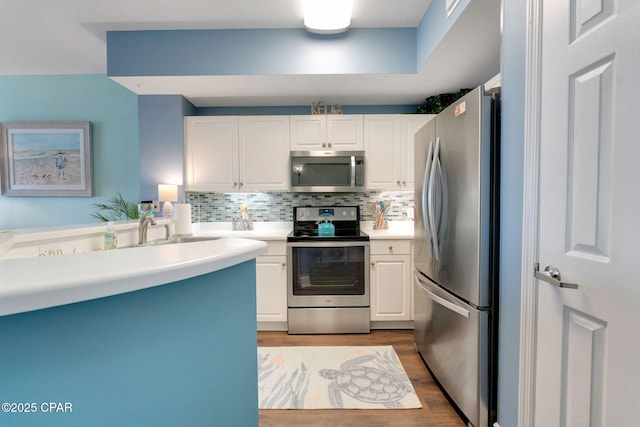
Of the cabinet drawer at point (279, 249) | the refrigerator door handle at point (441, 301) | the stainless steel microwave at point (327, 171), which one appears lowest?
the refrigerator door handle at point (441, 301)

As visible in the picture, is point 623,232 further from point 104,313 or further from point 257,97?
point 257,97

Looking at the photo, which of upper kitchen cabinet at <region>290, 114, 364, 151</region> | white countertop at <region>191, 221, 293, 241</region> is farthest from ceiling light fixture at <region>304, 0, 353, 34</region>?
white countertop at <region>191, 221, 293, 241</region>

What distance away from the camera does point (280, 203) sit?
356 centimetres

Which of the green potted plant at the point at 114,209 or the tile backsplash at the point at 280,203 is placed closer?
the tile backsplash at the point at 280,203

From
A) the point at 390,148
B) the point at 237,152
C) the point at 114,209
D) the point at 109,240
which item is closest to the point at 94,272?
the point at 109,240

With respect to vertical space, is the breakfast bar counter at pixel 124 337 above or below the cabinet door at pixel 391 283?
above

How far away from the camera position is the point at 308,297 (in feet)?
9.60

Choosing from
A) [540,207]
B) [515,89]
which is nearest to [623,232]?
[540,207]

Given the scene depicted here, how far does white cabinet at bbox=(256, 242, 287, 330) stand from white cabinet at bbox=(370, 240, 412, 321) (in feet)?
2.76

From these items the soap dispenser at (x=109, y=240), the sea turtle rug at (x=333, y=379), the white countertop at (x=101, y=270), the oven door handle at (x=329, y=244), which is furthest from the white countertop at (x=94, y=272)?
the oven door handle at (x=329, y=244)

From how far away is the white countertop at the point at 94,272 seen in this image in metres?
0.51

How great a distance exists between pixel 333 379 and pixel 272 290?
1.07 metres

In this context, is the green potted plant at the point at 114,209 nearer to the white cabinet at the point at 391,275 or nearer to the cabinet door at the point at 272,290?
the cabinet door at the point at 272,290

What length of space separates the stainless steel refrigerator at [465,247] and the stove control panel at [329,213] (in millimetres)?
1431
